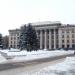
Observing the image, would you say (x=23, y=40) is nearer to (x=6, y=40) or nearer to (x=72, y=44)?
(x=72, y=44)

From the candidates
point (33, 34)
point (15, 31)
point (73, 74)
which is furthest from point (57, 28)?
point (73, 74)

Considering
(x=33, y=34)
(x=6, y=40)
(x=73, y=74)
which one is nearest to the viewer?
(x=73, y=74)

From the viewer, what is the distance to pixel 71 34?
148 m

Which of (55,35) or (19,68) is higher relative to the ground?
(55,35)

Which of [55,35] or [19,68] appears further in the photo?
[55,35]

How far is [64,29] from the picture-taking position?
148875mm

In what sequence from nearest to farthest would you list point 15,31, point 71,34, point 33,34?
point 33,34, point 71,34, point 15,31

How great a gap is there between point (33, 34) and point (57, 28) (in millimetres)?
79250

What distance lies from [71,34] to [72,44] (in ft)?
19.5

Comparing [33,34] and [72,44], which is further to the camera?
[72,44]

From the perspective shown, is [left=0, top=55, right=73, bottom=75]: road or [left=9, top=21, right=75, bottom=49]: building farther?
[left=9, top=21, right=75, bottom=49]: building

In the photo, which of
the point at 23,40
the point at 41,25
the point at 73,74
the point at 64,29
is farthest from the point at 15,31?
the point at 73,74

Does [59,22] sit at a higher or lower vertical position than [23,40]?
higher

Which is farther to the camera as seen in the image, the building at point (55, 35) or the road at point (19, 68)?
the building at point (55, 35)
